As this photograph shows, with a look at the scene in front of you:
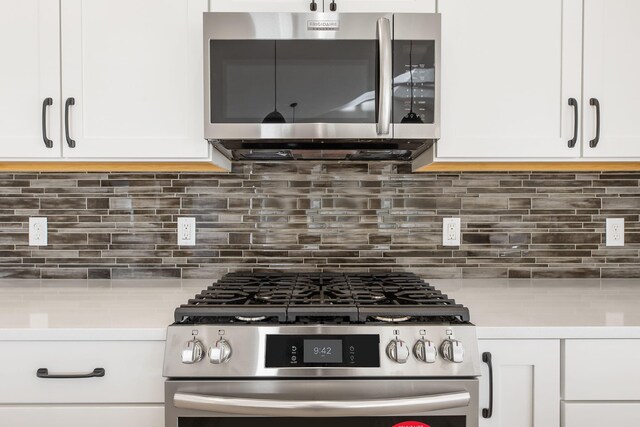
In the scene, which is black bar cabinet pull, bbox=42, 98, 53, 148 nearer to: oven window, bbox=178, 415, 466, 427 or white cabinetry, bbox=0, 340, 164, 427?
white cabinetry, bbox=0, 340, 164, 427

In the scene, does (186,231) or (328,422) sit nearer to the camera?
(328,422)

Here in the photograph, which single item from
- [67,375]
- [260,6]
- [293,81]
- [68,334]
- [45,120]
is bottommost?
[67,375]

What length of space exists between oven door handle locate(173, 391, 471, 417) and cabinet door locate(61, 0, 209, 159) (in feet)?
2.62

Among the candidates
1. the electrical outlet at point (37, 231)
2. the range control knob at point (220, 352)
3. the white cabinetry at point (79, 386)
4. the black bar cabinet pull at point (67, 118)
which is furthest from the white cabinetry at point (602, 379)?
the electrical outlet at point (37, 231)

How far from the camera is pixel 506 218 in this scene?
6.10 feet

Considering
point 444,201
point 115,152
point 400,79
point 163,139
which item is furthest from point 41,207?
point 444,201

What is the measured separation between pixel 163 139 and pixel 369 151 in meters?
0.74

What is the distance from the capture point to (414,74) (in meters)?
1.43

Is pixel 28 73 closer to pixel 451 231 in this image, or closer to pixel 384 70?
pixel 384 70

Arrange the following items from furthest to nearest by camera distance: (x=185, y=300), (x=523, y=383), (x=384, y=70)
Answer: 1. (x=185, y=300)
2. (x=384, y=70)
3. (x=523, y=383)

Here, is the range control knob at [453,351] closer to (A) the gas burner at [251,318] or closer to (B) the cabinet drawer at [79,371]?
(A) the gas burner at [251,318]

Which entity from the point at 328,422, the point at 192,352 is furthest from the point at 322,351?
the point at 192,352

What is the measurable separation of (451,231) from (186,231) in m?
1.08

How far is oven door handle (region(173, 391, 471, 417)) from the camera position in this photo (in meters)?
1.09
